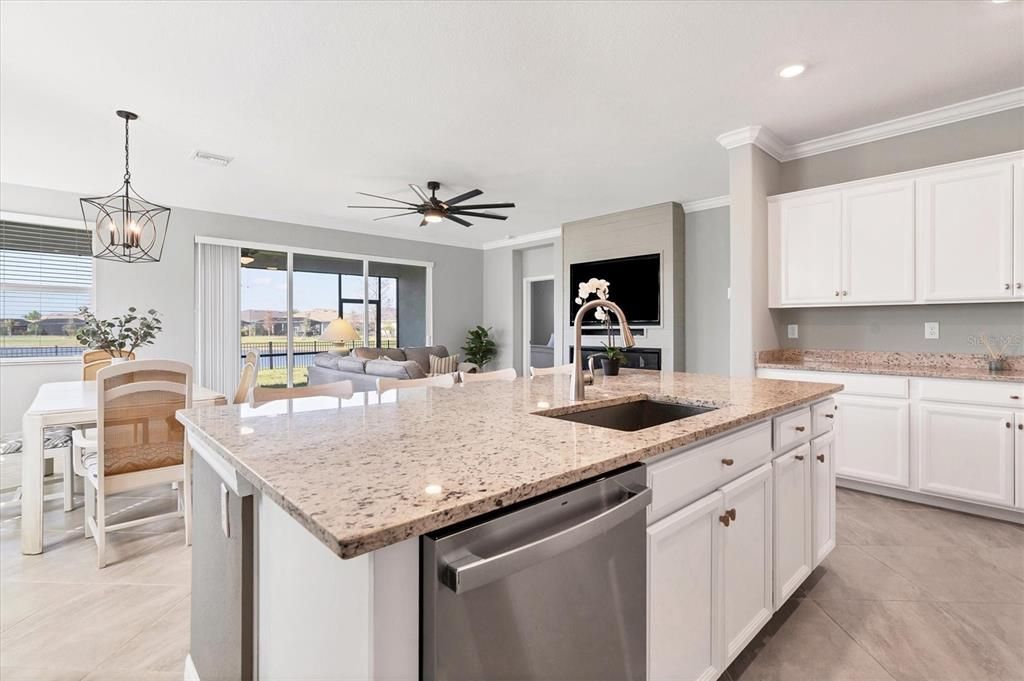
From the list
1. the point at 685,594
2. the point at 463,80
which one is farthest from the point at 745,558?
the point at 463,80

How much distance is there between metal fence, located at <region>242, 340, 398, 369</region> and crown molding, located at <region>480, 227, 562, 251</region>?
308cm

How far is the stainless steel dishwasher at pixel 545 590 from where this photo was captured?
0.72 meters

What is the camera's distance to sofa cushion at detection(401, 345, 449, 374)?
6.96 m

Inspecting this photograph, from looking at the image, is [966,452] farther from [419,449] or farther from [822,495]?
[419,449]

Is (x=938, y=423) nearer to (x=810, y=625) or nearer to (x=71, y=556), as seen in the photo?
(x=810, y=625)

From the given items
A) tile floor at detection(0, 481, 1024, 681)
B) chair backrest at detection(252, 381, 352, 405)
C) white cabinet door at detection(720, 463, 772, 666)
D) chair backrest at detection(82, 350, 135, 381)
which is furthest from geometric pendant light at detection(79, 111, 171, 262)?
white cabinet door at detection(720, 463, 772, 666)

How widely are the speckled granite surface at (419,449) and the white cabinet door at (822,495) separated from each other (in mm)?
286

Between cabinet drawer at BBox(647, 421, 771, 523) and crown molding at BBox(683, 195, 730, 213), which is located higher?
crown molding at BBox(683, 195, 730, 213)

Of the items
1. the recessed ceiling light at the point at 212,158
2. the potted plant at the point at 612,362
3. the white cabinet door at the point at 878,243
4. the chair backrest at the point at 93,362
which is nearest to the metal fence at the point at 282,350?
the chair backrest at the point at 93,362

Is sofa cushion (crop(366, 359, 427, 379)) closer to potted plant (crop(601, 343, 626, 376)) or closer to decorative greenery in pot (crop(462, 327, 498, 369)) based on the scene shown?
potted plant (crop(601, 343, 626, 376))

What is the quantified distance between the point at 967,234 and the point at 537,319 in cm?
545

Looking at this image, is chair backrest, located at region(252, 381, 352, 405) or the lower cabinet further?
chair backrest, located at region(252, 381, 352, 405)

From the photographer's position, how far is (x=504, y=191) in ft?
16.5

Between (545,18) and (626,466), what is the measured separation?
2.12m
